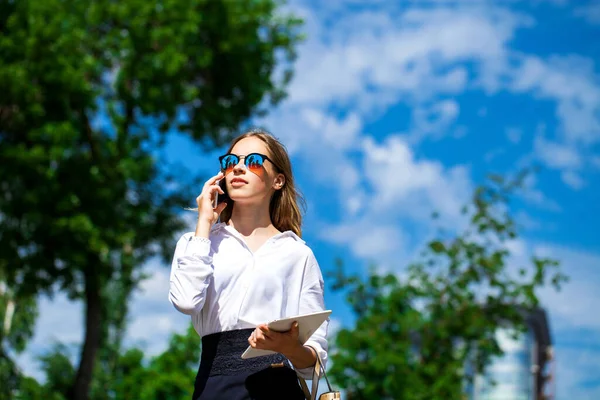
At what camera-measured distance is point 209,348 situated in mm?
2939

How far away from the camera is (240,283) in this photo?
2.99m

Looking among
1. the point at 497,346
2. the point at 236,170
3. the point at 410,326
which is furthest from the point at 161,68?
the point at 236,170

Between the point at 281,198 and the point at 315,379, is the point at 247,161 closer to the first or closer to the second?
the point at 281,198

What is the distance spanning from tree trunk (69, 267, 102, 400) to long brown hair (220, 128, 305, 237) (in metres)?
14.3

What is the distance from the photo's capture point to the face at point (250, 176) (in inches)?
126

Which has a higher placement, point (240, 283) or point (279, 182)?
point (279, 182)

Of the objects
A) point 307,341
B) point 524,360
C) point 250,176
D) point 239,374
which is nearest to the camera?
point 239,374

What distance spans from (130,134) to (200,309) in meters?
14.7

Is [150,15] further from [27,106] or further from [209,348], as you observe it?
[209,348]

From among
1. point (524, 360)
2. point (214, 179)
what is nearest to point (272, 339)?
point (214, 179)

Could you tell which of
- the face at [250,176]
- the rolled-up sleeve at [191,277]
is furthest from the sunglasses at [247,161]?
the rolled-up sleeve at [191,277]

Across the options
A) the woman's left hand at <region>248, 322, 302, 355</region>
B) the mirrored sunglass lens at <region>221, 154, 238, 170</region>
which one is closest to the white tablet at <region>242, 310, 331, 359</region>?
the woman's left hand at <region>248, 322, 302, 355</region>

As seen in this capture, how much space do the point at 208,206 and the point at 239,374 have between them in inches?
26.4

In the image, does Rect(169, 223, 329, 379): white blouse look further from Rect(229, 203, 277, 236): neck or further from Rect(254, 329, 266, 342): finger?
Rect(254, 329, 266, 342): finger
